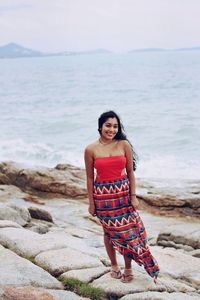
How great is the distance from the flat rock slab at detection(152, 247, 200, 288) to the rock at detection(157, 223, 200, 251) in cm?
61

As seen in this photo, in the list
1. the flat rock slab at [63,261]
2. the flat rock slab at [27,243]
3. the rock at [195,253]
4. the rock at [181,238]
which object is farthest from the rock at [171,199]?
the flat rock slab at [63,261]

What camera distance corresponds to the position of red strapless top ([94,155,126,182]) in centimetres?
537

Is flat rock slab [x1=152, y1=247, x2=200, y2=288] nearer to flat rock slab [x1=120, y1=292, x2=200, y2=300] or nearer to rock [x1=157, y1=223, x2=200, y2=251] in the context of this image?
rock [x1=157, y1=223, x2=200, y2=251]

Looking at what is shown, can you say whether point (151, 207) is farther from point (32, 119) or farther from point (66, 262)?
point (32, 119)

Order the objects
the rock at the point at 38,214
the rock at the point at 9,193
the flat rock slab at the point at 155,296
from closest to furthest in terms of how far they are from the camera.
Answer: the flat rock slab at the point at 155,296, the rock at the point at 38,214, the rock at the point at 9,193

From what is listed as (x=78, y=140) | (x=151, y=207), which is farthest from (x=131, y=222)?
(x=78, y=140)

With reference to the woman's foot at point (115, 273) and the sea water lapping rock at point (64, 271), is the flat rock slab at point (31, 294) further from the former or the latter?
the woman's foot at point (115, 273)

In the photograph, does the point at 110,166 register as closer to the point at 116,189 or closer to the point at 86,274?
the point at 116,189

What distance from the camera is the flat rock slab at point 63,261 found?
19.7ft

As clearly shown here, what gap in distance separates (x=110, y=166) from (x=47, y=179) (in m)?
8.56

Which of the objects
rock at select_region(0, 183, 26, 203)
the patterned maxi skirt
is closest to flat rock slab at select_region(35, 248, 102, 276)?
the patterned maxi skirt

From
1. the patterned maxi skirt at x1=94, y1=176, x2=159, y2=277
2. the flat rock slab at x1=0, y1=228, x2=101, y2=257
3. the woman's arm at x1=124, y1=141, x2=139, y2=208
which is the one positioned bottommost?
the flat rock slab at x1=0, y1=228, x2=101, y2=257

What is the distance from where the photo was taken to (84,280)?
225 inches

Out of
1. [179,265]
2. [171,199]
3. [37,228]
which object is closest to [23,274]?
[179,265]
